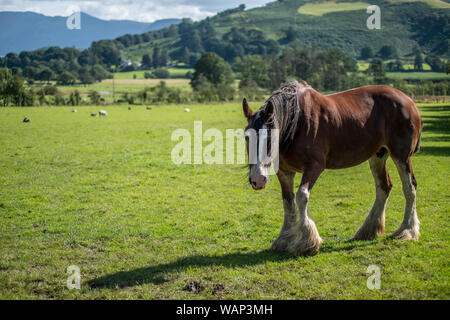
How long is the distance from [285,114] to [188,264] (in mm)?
2867

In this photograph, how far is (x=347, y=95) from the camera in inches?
256

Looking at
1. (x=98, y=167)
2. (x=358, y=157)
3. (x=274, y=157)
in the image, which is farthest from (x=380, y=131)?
(x=98, y=167)

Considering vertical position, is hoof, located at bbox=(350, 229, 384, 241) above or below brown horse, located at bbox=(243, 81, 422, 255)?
below

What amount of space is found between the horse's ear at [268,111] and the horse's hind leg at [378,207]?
8.92 feet

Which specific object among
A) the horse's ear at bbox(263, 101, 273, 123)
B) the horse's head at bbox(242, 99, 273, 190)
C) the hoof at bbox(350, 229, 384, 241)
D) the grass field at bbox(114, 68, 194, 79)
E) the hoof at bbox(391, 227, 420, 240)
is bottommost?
the hoof at bbox(350, 229, 384, 241)

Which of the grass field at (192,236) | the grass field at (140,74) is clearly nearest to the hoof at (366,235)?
the grass field at (192,236)

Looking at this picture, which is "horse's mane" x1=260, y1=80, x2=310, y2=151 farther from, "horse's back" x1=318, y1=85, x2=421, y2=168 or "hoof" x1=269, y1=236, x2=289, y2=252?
"hoof" x1=269, y1=236, x2=289, y2=252

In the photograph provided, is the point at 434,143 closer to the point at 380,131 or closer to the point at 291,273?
the point at 380,131

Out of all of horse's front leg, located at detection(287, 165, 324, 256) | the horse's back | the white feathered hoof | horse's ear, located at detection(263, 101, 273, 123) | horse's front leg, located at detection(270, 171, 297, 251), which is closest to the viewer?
horse's ear, located at detection(263, 101, 273, 123)

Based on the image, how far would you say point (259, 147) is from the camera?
522cm

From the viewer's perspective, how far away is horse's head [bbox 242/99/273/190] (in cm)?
514

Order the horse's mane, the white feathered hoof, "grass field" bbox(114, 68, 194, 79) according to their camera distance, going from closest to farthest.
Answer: the horse's mane, the white feathered hoof, "grass field" bbox(114, 68, 194, 79)

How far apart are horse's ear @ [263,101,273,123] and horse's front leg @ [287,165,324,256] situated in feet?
3.58

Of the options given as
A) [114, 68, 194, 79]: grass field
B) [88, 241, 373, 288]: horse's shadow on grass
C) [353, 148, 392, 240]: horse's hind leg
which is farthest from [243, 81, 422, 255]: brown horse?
[114, 68, 194, 79]: grass field
